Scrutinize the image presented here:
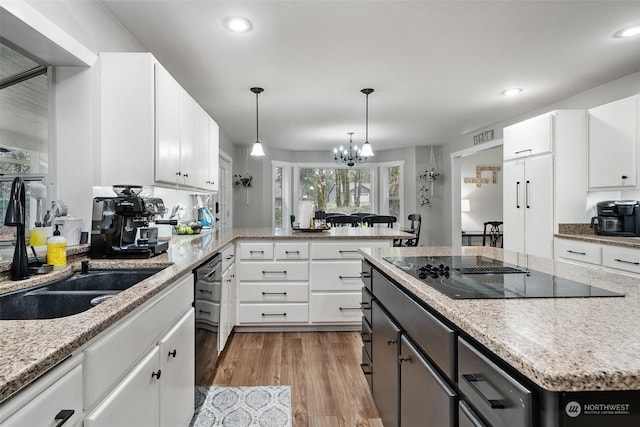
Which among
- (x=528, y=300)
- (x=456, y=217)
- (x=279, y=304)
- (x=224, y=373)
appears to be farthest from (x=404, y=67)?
(x=456, y=217)

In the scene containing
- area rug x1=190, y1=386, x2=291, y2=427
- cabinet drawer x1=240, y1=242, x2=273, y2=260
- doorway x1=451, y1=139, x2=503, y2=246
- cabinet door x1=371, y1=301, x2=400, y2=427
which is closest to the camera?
cabinet door x1=371, y1=301, x2=400, y2=427

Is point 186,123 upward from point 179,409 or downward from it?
upward

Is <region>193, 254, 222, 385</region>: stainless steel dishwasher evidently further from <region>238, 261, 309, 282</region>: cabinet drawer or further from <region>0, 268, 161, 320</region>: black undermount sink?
<region>238, 261, 309, 282</region>: cabinet drawer

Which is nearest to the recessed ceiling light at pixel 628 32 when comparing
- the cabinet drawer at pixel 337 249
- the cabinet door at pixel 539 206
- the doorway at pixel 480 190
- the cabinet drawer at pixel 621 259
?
the cabinet door at pixel 539 206

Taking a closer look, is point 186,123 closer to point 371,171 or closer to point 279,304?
point 279,304

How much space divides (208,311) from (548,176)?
11.3ft

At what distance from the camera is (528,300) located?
1.00m

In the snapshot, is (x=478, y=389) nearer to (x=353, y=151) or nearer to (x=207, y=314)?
(x=207, y=314)

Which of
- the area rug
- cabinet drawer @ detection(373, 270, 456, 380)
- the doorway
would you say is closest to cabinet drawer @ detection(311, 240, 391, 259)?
the area rug

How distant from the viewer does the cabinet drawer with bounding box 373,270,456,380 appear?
971 millimetres

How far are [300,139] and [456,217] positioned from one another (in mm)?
3434

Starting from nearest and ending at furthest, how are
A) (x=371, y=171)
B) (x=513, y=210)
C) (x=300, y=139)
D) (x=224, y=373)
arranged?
(x=224, y=373)
(x=513, y=210)
(x=300, y=139)
(x=371, y=171)

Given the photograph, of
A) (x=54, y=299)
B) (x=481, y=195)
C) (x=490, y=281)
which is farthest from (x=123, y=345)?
(x=481, y=195)

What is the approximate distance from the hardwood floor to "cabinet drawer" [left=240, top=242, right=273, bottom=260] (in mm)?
740
